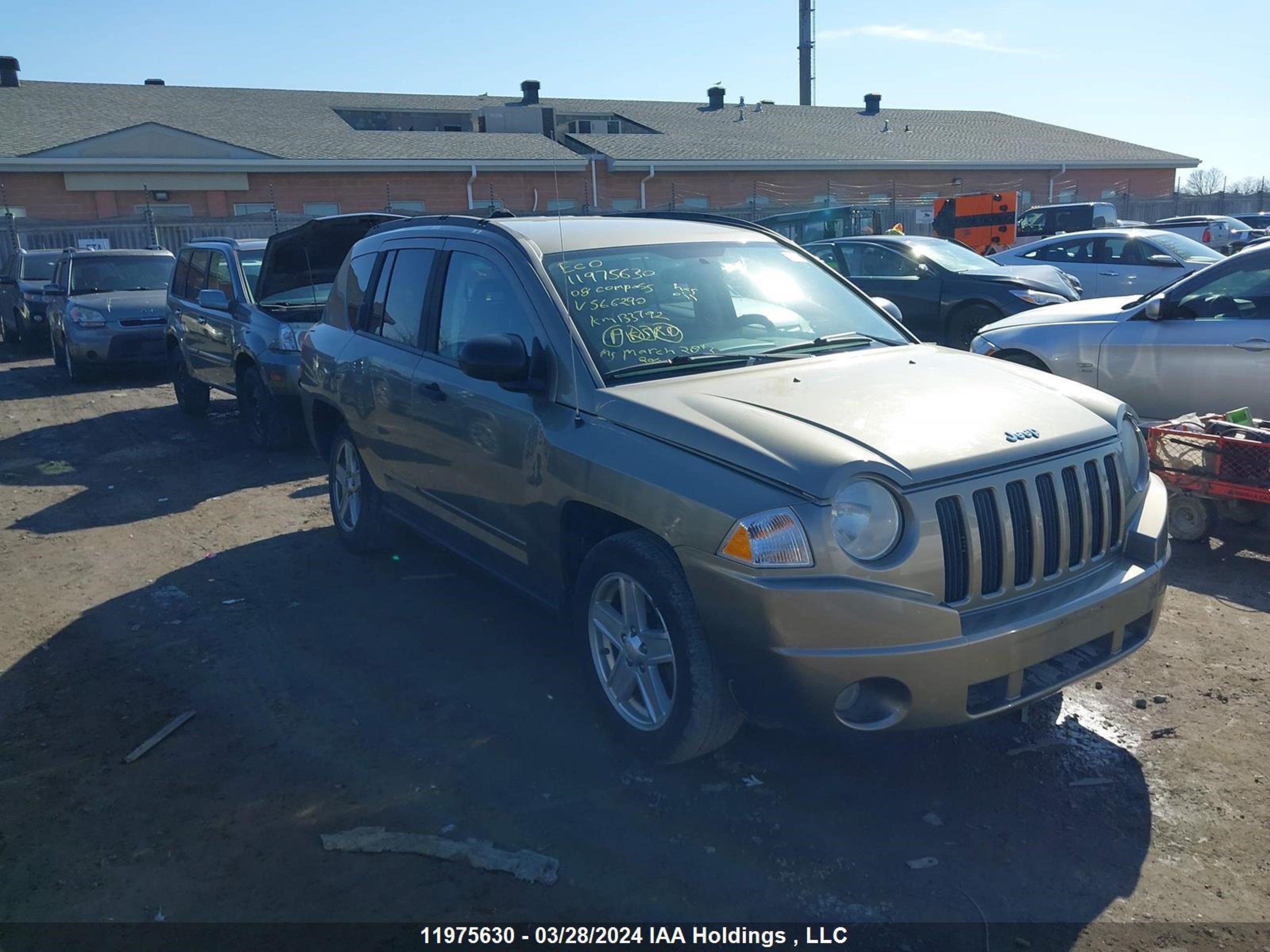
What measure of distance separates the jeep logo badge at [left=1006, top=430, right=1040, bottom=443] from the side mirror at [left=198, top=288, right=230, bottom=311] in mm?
8130

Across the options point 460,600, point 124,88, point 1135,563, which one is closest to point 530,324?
point 460,600

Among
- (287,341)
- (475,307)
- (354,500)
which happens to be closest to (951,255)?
(287,341)

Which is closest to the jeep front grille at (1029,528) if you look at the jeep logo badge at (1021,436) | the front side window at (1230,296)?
the jeep logo badge at (1021,436)

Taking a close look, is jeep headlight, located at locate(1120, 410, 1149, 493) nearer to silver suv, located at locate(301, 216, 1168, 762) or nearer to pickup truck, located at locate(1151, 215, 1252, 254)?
silver suv, located at locate(301, 216, 1168, 762)

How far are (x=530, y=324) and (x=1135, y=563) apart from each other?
2520mm

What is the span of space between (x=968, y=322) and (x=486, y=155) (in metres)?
19.5

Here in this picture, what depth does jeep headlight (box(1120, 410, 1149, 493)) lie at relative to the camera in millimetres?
3904

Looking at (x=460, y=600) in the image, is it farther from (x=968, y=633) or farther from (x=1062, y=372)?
(x=1062, y=372)

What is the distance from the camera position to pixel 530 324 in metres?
4.31

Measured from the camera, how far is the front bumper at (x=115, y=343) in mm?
13391

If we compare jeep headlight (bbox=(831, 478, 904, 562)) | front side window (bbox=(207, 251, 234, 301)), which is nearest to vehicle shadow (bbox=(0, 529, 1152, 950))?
jeep headlight (bbox=(831, 478, 904, 562))

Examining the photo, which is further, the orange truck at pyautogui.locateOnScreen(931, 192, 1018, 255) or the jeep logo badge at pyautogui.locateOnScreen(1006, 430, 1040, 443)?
the orange truck at pyautogui.locateOnScreen(931, 192, 1018, 255)

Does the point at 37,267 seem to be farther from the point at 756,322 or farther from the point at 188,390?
the point at 756,322

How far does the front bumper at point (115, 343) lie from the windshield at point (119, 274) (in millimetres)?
1212
